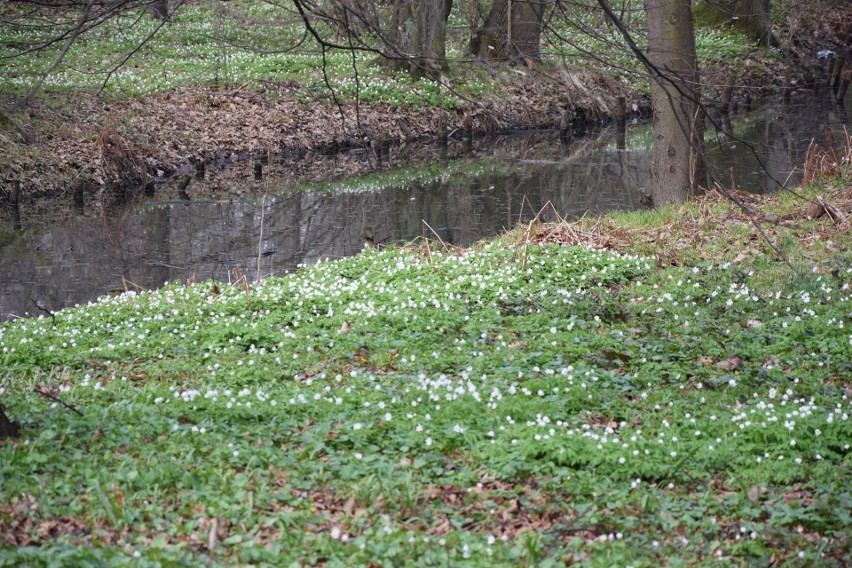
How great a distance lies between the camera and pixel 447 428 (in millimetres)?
5438

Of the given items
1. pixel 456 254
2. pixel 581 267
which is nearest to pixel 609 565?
pixel 581 267

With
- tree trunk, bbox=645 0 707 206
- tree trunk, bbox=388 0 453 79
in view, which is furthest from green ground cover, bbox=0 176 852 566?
tree trunk, bbox=388 0 453 79

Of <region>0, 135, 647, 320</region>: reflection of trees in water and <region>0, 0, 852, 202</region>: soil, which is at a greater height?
<region>0, 0, 852, 202</region>: soil

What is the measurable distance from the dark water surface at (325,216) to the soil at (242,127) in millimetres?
1215

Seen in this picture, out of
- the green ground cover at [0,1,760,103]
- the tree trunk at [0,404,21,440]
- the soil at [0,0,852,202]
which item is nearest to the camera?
the tree trunk at [0,404,21,440]

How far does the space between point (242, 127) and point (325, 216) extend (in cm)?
768

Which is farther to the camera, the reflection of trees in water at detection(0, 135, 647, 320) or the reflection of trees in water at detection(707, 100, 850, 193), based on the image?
the reflection of trees in water at detection(707, 100, 850, 193)

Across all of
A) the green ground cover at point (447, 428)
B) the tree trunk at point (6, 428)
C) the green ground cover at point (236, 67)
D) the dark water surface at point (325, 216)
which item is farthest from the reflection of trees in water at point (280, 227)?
the tree trunk at point (6, 428)

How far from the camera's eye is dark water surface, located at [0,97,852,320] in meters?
13.2

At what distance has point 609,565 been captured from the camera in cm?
404

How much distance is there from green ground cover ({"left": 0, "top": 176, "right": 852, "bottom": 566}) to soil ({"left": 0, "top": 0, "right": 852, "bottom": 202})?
8.38 m

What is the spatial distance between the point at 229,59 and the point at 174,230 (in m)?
13.0

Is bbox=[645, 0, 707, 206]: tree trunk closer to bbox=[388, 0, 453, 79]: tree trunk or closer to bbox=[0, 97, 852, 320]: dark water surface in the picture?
bbox=[0, 97, 852, 320]: dark water surface

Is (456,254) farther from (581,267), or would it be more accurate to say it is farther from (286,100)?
(286,100)
